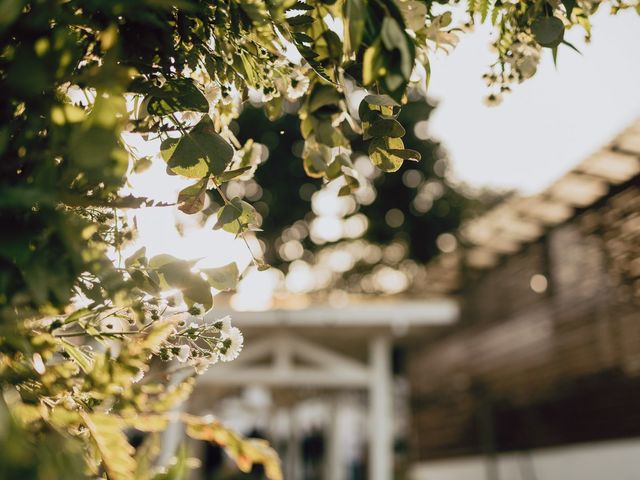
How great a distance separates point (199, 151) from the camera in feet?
4.22

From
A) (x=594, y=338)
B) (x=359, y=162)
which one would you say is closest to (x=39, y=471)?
(x=594, y=338)

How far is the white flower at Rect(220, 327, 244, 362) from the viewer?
127 centimetres

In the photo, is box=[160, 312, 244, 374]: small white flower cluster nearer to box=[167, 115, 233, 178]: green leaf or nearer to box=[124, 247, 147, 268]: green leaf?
box=[124, 247, 147, 268]: green leaf

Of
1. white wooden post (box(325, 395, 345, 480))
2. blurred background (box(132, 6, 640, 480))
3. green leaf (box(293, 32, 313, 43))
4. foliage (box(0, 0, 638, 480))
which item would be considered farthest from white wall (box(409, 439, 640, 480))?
green leaf (box(293, 32, 313, 43))

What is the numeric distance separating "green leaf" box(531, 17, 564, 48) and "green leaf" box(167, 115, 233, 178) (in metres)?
0.64

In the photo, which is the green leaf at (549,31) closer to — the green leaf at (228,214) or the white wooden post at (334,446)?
the green leaf at (228,214)

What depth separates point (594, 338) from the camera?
852 centimetres

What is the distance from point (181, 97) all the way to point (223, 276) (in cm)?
36

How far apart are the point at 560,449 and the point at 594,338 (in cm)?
165

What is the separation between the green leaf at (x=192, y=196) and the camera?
132 centimetres

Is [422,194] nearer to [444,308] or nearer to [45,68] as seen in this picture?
[444,308]

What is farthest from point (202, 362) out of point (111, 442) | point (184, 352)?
point (111, 442)

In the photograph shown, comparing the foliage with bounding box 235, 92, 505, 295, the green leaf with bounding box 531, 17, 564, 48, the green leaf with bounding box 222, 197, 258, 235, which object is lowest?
the green leaf with bounding box 222, 197, 258, 235

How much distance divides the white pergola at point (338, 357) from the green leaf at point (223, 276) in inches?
283
